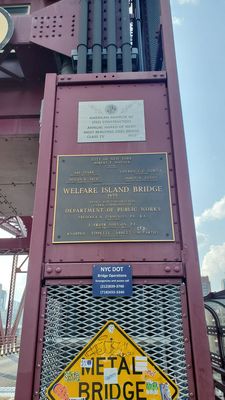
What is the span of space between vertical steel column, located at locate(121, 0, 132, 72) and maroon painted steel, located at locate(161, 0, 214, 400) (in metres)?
0.61

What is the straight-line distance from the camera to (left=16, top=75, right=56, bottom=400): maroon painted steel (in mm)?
2580

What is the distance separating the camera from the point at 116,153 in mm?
3498

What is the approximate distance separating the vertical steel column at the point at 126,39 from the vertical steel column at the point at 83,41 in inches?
22.4

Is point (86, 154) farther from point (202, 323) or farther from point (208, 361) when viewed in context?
point (208, 361)

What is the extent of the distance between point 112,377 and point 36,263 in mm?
1193

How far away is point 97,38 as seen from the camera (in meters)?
4.69

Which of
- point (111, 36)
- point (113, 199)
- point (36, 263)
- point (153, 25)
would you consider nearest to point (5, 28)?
point (111, 36)

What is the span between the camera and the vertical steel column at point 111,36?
14.6 feet

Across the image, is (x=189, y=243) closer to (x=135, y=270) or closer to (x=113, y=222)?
(x=135, y=270)

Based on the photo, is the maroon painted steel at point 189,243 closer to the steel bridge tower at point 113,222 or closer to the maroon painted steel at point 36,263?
the steel bridge tower at point 113,222

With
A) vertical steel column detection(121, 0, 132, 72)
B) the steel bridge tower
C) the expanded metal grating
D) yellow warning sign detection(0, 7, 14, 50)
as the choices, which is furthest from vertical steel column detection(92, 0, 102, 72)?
the expanded metal grating

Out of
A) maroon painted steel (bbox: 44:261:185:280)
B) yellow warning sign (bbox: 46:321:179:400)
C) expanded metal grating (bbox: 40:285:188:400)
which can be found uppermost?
maroon painted steel (bbox: 44:261:185:280)

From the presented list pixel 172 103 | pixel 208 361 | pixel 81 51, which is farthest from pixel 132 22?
pixel 208 361

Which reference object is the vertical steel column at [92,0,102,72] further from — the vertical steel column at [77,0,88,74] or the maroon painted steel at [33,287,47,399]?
the maroon painted steel at [33,287,47,399]
